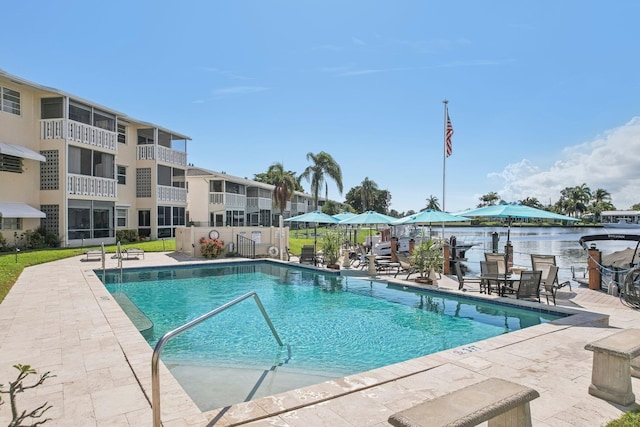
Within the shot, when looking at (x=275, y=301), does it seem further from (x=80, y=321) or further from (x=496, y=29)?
(x=496, y=29)

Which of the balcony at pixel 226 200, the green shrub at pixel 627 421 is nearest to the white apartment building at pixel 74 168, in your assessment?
→ the balcony at pixel 226 200

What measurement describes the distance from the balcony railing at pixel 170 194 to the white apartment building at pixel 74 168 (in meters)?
0.10

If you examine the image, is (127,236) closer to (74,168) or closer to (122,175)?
(122,175)

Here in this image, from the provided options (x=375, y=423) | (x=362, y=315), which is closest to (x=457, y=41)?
(x=362, y=315)

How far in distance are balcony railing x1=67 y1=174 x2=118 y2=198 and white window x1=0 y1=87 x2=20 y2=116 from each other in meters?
Answer: 4.22

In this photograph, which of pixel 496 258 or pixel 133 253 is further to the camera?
pixel 133 253

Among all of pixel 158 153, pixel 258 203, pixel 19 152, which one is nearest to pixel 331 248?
pixel 19 152

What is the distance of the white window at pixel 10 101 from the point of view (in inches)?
776

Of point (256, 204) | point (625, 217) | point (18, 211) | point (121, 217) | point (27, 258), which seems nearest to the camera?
point (27, 258)

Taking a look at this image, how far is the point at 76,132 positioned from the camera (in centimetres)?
2227

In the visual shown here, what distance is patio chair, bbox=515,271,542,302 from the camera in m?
9.66

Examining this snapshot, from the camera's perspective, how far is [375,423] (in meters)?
3.92

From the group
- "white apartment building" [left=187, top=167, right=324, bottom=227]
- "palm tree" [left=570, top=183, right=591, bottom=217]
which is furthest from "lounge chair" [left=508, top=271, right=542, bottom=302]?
"palm tree" [left=570, top=183, right=591, bottom=217]

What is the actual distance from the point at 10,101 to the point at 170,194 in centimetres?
1175
